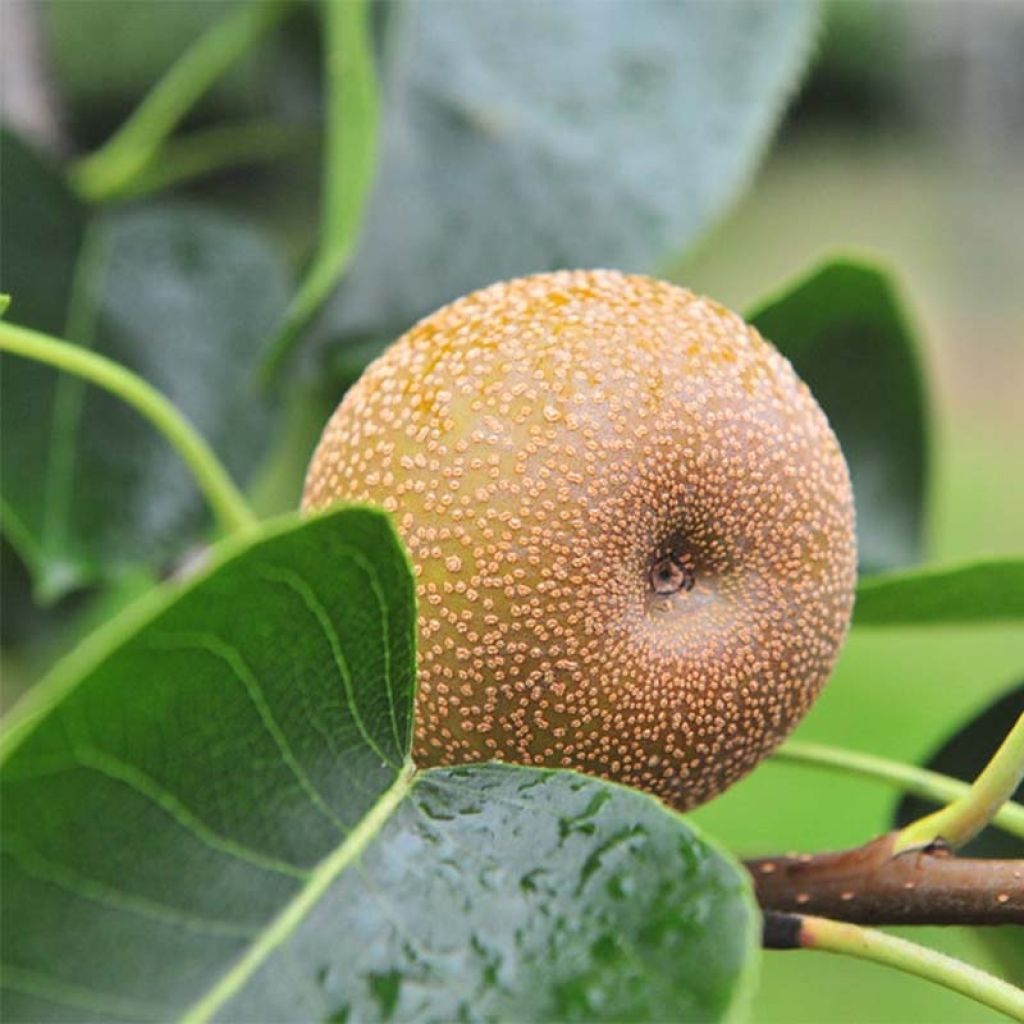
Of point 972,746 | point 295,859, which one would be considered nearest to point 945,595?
point 972,746

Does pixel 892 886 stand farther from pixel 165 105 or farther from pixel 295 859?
pixel 165 105

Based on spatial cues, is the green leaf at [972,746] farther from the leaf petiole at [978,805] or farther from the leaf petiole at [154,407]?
the leaf petiole at [154,407]

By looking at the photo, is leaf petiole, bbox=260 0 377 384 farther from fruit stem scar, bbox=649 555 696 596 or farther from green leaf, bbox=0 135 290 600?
fruit stem scar, bbox=649 555 696 596

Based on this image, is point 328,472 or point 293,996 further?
point 328,472

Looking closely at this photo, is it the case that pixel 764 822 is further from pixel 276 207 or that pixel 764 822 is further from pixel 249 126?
pixel 249 126

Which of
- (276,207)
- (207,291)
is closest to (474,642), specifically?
(207,291)

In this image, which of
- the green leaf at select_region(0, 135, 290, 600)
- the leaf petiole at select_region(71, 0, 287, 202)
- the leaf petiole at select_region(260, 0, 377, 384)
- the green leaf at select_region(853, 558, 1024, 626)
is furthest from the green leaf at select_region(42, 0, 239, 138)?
the green leaf at select_region(853, 558, 1024, 626)
